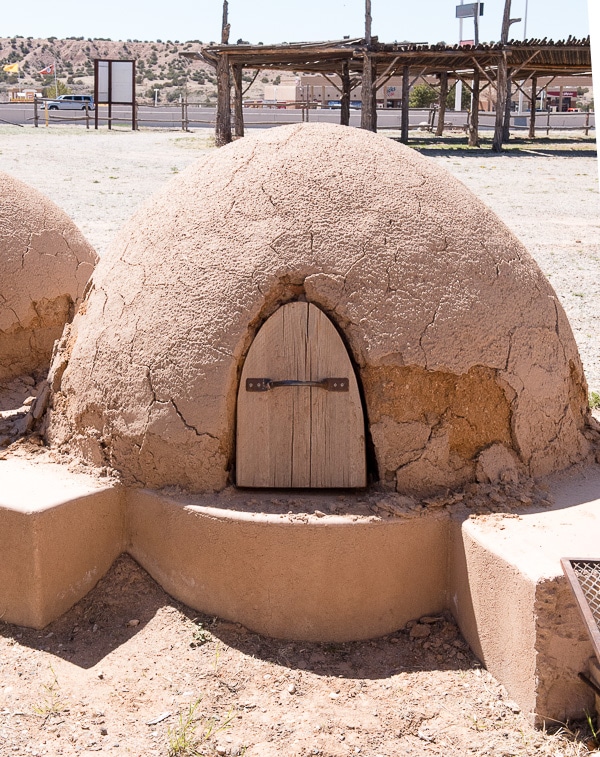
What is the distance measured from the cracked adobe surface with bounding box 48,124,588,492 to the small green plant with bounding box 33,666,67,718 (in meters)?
0.92

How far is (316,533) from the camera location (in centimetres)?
352

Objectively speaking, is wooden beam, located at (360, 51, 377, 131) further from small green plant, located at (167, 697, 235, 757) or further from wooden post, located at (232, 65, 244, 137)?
small green plant, located at (167, 697, 235, 757)

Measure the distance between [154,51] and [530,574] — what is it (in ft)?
288

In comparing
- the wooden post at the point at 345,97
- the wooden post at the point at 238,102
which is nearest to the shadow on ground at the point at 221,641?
the wooden post at the point at 238,102

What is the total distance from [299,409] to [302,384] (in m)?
0.12

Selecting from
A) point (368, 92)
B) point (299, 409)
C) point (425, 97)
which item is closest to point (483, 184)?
point (368, 92)

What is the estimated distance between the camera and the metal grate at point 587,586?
2.82 meters

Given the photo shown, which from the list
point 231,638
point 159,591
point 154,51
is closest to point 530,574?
point 231,638

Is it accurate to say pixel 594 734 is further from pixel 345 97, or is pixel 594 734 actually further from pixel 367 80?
pixel 345 97

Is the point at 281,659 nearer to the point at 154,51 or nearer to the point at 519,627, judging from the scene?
the point at 519,627

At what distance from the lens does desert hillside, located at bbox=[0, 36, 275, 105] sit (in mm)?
69375

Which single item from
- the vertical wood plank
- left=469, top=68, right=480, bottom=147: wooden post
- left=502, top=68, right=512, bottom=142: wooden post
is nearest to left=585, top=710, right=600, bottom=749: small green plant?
the vertical wood plank

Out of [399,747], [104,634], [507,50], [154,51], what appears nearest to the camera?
[399,747]

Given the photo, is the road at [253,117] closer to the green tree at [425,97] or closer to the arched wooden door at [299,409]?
the green tree at [425,97]
